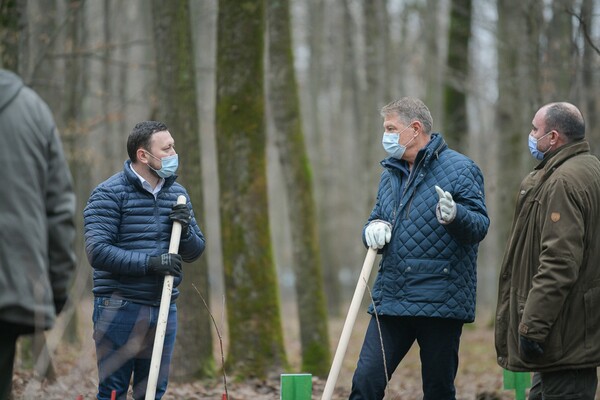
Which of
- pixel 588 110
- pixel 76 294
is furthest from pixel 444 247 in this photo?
pixel 588 110

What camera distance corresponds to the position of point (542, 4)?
1288 centimetres

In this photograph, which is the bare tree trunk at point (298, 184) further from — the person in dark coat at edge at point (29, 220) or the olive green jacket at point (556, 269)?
the person in dark coat at edge at point (29, 220)

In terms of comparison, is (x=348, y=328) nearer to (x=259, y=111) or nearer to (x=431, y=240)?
(x=431, y=240)

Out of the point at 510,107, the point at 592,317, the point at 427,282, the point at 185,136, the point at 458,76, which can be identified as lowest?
the point at 592,317

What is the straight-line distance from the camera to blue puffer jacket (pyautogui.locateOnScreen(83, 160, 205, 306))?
19.9ft

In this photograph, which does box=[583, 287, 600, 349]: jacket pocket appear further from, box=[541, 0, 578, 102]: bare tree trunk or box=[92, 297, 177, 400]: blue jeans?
box=[541, 0, 578, 102]: bare tree trunk

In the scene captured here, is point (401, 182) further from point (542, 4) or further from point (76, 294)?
point (542, 4)

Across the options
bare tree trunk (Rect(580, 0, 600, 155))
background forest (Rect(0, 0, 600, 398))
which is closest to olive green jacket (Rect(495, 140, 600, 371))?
background forest (Rect(0, 0, 600, 398))

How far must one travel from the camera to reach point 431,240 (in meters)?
5.93

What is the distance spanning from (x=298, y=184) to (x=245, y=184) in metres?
2.41

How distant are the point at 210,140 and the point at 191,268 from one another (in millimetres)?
23347

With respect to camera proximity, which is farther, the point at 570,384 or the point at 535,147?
the point at 535,147

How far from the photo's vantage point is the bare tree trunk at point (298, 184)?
11.2 metres

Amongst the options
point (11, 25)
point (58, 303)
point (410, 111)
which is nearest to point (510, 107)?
point (11, 25)
